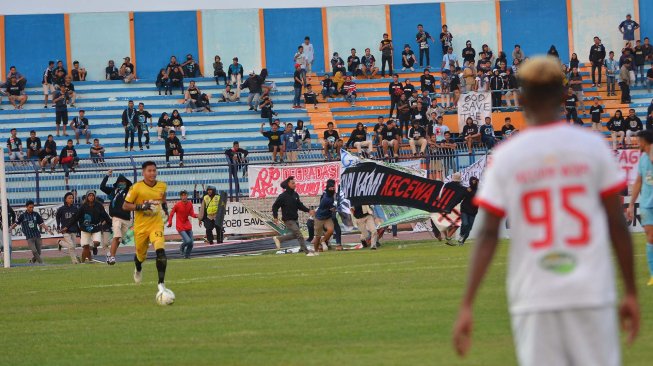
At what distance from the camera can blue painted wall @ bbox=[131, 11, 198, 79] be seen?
56.1 m

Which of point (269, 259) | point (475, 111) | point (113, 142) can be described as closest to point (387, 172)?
point (269, 259)

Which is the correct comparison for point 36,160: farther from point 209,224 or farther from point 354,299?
point 354,299

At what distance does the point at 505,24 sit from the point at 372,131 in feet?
42.8

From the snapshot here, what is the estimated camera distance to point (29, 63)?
55.2 metres

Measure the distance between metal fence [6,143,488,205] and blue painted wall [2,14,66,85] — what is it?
47.3 ft

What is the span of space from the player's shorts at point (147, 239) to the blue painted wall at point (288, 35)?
121ft

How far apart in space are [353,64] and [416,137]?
10.0 m

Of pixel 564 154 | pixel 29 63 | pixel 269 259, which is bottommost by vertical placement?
pixel 269 259

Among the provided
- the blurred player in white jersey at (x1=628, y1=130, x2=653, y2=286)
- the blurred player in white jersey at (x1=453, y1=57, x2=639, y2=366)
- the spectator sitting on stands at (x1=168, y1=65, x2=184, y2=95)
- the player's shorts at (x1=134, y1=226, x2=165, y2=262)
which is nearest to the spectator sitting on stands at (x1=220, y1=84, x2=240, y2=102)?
the spectator sitting on stands at (x1=168, y1=65, x2=184, y2=95)

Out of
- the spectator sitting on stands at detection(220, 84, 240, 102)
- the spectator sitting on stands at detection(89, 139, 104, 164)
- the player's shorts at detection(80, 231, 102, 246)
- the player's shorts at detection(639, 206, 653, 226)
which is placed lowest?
the player's shorts at detection(80, 231, 102, 246)

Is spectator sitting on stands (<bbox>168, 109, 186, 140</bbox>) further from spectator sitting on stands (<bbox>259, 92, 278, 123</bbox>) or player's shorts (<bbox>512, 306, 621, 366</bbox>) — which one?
player's shorts (<bbox>512, 306, 621, 366</bbox>)

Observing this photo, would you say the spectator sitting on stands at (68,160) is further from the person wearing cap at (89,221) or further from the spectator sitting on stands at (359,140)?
the spectator sitting on stands at (359,140)

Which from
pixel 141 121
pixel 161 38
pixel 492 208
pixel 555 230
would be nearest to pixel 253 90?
pixel 141 121

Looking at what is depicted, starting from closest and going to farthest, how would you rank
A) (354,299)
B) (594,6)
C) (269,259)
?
(354,299)
(269,259)
(594,6)
